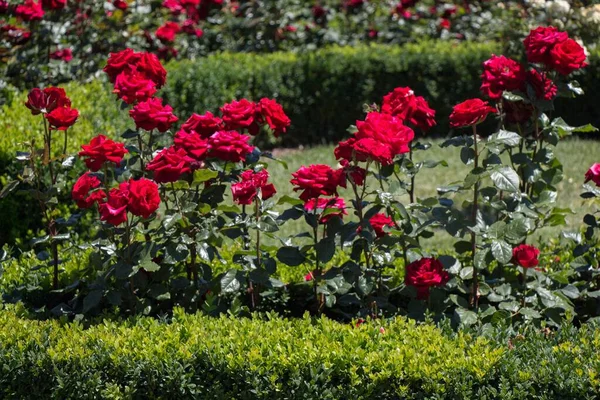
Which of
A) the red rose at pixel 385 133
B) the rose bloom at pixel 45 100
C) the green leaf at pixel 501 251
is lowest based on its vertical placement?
the green leaf at pixel 501 251

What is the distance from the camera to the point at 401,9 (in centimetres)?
1007

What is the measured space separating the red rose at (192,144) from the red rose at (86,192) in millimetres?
423

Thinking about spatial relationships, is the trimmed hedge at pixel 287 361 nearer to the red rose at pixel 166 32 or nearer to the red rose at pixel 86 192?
the red rose at pixel 86 192

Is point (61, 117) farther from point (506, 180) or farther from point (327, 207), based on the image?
point (506, 180)

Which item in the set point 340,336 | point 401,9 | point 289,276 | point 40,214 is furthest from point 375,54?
point 340,336

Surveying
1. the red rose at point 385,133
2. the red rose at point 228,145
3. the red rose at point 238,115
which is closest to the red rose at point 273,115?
the red rose at point 238,115

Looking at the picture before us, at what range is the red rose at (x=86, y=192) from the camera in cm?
368

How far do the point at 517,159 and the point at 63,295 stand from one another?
196 centimetres

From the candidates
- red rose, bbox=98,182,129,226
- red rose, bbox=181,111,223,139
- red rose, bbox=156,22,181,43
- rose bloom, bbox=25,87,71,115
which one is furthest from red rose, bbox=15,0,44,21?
red rose, bbox=98,182,129,226

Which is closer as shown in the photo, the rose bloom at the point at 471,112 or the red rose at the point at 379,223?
the rose bloom at the point at 471,112

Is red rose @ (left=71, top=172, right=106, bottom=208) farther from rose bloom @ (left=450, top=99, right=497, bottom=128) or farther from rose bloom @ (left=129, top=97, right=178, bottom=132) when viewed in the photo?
rose bloom @ (left=450, top=99, right=497, bottom=128)

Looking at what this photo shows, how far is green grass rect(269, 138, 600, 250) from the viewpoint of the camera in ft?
21.6

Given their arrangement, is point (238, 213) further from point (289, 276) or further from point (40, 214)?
point (40, 214)

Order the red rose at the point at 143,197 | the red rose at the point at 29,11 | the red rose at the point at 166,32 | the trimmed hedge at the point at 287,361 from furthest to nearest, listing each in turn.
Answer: the red rose at the point at 166,32 → the red rose at the point at 29,11 → the red rose at the point at 143,197 → the trimmed hedge at the point at 287,361
